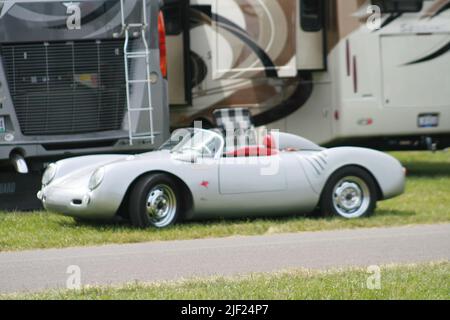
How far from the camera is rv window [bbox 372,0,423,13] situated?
16656 millimetres

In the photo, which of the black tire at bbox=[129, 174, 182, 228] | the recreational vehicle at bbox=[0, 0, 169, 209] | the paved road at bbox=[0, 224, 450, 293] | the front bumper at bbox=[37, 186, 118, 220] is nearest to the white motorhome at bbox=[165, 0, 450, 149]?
the recreational vehicle at bbox=[0, 0, 169, 209]

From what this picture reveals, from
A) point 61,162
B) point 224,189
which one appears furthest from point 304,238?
point 61,162

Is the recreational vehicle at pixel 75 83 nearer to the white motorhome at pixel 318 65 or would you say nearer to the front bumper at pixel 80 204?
the front bumper at pixel 80 204

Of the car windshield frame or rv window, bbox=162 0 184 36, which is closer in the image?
the car windshield frame

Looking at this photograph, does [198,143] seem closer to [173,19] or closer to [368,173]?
[368,173]

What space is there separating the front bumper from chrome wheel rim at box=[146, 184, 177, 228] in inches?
16.5

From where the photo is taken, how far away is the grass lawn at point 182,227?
34.3ft

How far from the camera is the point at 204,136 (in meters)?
11.9

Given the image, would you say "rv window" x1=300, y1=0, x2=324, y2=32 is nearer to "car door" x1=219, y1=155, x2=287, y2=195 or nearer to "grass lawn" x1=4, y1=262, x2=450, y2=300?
"car door" x1=219, y1=155, x2=287, y2=195

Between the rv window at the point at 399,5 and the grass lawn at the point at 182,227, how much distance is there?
13.1ft

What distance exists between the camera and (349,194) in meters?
12.1

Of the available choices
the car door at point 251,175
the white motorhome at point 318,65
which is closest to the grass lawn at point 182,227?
the car door at point 251,175

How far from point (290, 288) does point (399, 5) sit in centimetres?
1039
